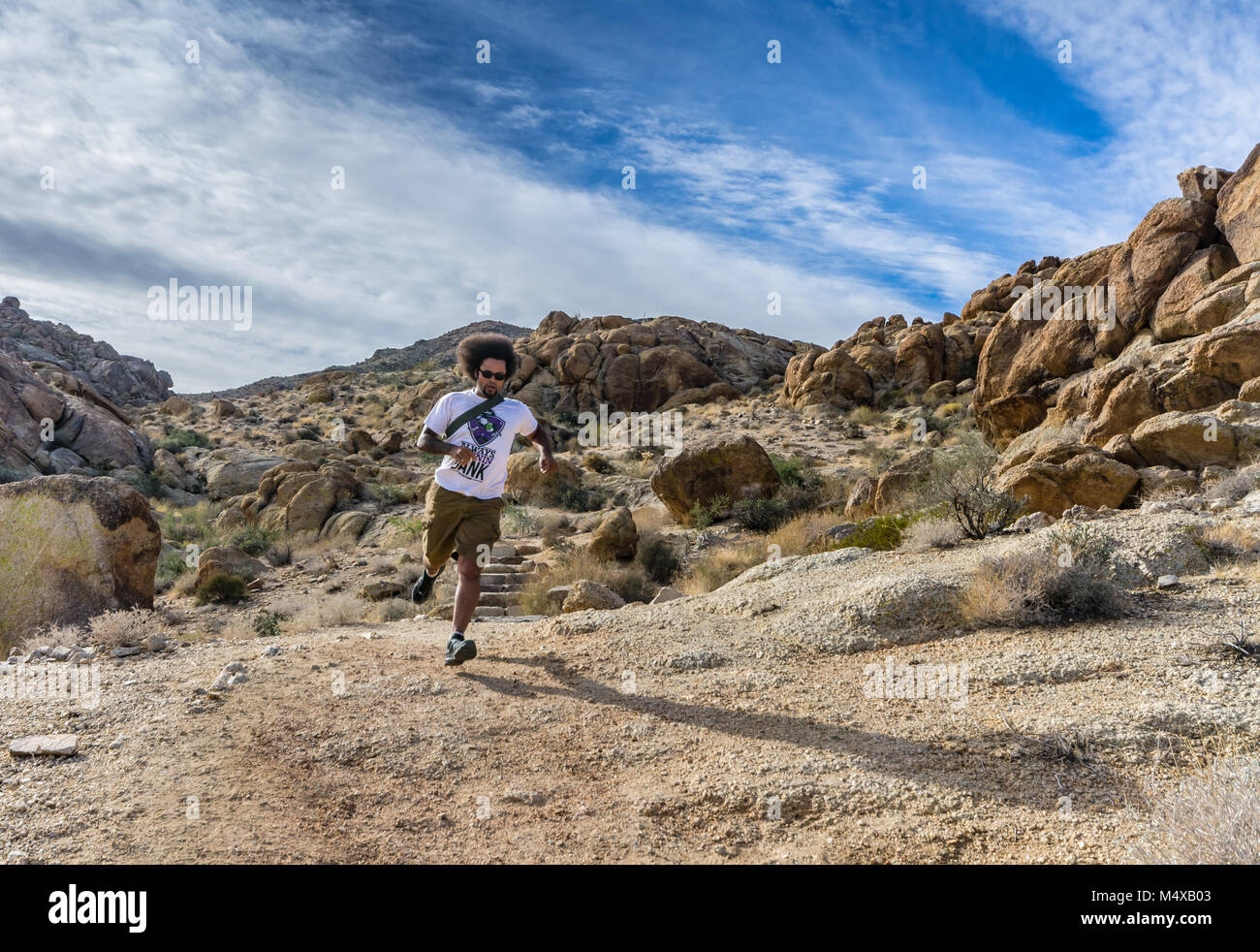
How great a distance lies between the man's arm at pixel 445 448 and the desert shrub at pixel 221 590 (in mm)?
9736

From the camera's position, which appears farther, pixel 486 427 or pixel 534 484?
pixel 534 484

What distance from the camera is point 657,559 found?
1182cm

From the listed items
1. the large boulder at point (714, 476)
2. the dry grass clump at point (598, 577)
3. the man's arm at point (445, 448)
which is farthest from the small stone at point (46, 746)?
the large boulder at point (714, 476)

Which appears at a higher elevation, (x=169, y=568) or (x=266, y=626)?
(x=169, y=568)

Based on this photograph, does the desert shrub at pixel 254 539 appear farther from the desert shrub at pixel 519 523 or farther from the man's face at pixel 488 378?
the man's face at pixel 488 378

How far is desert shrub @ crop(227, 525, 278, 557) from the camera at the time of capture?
16469mm

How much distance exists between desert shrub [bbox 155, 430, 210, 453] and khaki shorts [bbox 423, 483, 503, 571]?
30.1m

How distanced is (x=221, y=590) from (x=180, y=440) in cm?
2255

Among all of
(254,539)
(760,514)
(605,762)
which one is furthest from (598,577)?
(254,539)

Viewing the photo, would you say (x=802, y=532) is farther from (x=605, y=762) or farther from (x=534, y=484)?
(x=605, y=762)

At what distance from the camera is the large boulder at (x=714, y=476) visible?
49.0 ft

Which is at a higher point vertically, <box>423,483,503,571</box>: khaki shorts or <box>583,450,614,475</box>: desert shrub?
<box>583,450,614,475</box>: desert shrub

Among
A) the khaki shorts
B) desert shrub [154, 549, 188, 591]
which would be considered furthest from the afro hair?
desert shrub [154, 549, 188, 591]

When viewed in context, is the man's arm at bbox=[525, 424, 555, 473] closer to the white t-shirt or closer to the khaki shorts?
the white t-shirt
